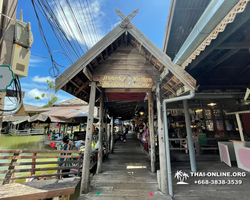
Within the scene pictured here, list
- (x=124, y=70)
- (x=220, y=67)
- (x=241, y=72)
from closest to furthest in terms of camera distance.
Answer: (x=124, y=70) < (x=220, y=67) < (x=241, y=72)

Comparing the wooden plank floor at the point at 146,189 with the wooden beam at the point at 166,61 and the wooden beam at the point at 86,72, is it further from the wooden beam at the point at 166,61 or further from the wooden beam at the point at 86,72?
the wooden beam at the point at 86,72

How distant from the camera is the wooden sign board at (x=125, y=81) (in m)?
3.32

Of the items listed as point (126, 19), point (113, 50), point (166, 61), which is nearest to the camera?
point (166, 61)

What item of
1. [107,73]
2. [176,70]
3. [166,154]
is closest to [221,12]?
[176,70]

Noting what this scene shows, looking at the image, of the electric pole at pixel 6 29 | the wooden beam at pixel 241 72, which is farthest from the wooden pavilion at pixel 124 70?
the wooden beam at pixel 241 72

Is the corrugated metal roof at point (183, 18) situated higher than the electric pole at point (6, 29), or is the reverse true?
the corrugated metal roof at point (183, 18)

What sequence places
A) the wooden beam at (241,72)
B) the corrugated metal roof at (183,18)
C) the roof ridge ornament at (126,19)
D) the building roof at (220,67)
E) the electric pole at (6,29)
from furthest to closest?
the wooden beam at (241,72)
the corrugated metal roof at (183,18)
the building roof at (220,67)
the roof ridge ornament at (126,19)
the electric pole at (6,29)

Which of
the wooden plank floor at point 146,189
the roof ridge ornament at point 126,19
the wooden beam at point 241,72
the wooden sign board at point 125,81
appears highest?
the roof ridge ornament at point 126,19

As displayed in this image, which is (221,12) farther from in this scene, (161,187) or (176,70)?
(161,187)

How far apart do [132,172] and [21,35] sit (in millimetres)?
4908

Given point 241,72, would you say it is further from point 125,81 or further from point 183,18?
point 125,81

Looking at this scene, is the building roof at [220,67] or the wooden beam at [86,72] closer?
the wooden beam at [86,72]

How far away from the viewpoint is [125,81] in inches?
132

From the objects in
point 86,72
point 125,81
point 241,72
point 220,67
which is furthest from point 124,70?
point 241,72
